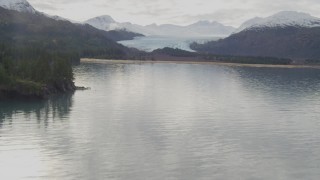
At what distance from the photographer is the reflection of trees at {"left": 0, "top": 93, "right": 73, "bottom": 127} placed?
85688 millimetres

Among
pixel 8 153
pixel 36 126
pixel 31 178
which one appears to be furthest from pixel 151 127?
pixel 31 178

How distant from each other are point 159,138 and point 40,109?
116 feet

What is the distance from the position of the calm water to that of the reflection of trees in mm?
170

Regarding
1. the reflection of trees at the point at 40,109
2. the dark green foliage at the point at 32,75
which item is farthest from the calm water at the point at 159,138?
the dark green foliage at the point at 32,75

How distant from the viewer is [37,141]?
6512cm

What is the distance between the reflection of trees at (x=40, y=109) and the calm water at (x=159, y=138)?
170 mm

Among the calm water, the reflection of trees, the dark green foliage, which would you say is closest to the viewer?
the calm water

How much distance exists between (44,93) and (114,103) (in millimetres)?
15978

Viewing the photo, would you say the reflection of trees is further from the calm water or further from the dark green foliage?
the dark green foliage

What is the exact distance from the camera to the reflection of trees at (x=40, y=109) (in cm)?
8569

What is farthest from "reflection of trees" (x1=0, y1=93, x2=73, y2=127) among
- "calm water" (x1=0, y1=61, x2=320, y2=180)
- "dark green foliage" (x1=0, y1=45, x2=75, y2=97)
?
"dark green foliage" (x1=0, y1=45, x2=75, y2=97)

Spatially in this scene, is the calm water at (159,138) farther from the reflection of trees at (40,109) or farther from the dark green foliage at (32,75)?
A: the dark green foliage at (32,75)

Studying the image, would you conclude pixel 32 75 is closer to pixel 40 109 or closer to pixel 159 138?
pixel 40 109

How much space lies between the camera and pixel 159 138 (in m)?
68.2
